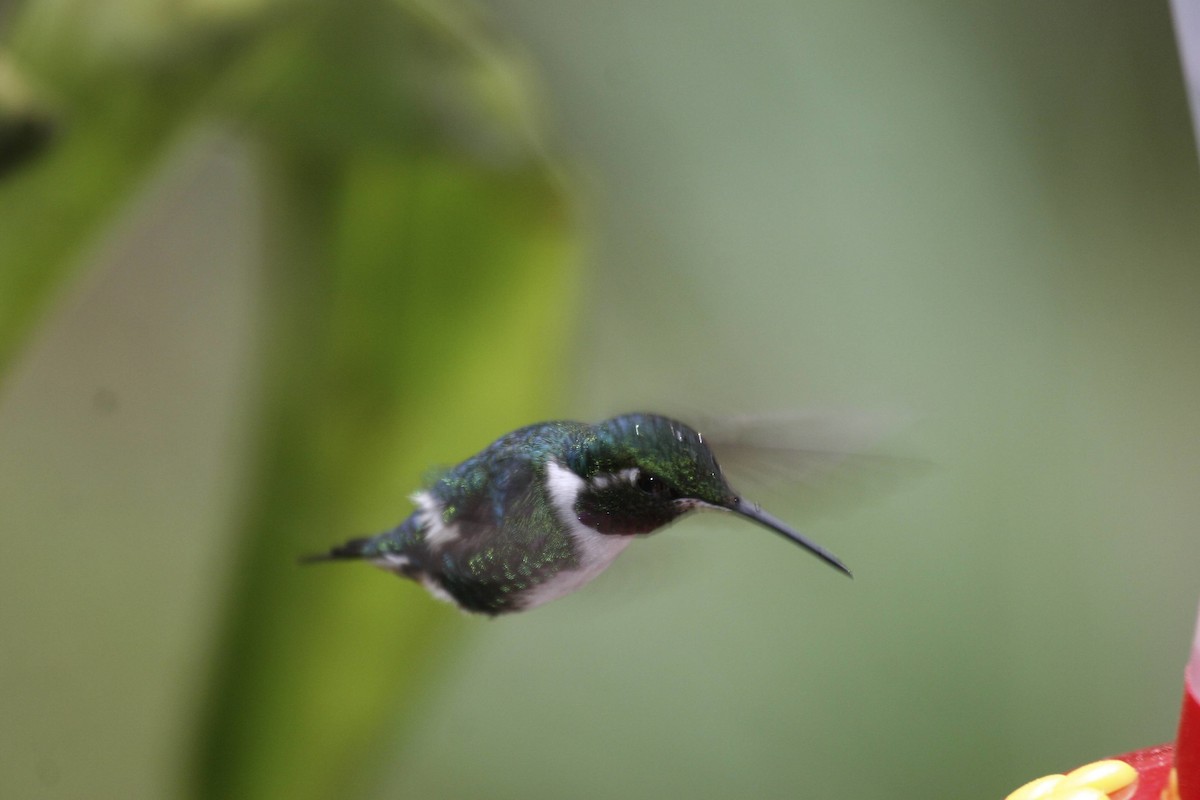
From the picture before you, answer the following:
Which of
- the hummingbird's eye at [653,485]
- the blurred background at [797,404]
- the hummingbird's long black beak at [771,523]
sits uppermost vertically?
the hummingbird's eye at [653,485]

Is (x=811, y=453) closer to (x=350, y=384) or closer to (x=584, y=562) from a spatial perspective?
(x=584, y=562)

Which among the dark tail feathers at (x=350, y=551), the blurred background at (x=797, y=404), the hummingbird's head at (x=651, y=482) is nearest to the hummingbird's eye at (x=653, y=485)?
the hummingbird's head at (x=651, y=482)

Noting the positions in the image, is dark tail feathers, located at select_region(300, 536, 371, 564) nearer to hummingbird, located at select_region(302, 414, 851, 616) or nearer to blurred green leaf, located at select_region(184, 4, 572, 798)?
hummingbird, located at select_region(302, 414, 851, 616)

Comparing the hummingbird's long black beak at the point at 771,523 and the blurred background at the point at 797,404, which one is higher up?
the hummingbird's long black beak at the point at 771,523

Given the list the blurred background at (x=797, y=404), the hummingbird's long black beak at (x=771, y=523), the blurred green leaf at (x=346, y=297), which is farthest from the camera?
the blurred background at (x=797, y=404)

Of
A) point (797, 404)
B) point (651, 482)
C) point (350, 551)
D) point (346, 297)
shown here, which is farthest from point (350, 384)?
point (797, 404)

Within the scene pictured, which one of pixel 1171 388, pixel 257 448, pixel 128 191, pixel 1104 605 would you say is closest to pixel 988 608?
pixel 1104 605

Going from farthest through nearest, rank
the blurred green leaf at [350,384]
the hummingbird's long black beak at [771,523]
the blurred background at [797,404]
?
the blurred background at [797,404], the blurred green leaf at [350,384], the hummingbird's long black beak at [771,523]

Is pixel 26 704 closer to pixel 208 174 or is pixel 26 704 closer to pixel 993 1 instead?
pixel 208 174

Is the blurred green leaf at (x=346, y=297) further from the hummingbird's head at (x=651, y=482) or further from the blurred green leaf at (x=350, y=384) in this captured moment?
the hummingbird's head at (x=651, y=482)
